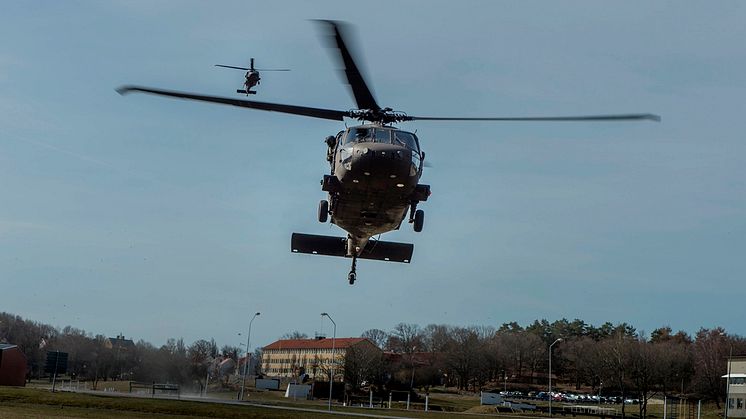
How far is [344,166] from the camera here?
27734 millimetres

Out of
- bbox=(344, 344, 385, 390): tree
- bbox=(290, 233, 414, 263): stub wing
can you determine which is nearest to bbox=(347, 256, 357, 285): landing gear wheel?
bbox=(290, 233, 414, 263): stub wing

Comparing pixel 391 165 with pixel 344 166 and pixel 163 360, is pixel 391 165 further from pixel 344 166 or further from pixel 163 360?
pixel 163 360

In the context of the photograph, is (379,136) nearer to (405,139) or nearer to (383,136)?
(383,136)

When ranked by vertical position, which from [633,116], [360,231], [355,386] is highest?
[633,116]

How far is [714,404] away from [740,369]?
2723 centimetres

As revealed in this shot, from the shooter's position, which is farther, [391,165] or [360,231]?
[360,231]

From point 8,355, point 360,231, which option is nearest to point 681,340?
point 8,355

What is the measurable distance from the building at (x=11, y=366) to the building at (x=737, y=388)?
83157 mm

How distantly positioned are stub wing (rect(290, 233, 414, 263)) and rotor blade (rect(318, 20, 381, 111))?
8.98m

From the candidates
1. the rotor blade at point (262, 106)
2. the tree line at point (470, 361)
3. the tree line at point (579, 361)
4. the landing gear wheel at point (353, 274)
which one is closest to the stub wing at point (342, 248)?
the landing gear wheel at point (353, 274)

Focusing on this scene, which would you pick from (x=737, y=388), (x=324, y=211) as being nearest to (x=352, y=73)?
(x=324, y=211)

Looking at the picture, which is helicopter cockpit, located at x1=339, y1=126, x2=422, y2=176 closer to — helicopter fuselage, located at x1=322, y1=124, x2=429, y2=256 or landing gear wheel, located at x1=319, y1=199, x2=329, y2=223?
helicopter fuselage, located at x1=322, y1=124, x2=429, y2=256

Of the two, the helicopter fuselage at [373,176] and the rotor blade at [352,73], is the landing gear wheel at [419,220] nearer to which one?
the helicopter fuselage at [373,176]

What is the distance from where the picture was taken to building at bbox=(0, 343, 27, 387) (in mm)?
86312
